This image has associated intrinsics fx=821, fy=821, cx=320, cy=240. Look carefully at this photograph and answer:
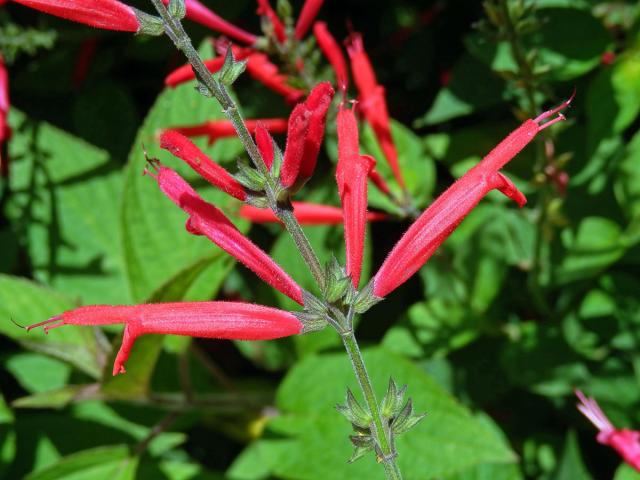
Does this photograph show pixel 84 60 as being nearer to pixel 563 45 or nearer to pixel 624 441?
pixel 563 45

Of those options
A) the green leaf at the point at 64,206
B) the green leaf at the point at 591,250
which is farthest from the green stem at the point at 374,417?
the green leaf at the point at 64,206

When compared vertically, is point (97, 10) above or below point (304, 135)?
above

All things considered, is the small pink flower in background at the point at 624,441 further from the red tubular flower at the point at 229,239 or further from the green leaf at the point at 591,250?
the red tubular flower at the point at 229,239

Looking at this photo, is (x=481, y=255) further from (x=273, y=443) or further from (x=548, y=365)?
(x=273, y=443)

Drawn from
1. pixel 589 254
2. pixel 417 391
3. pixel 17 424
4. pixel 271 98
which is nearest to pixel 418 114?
pixel 271 98

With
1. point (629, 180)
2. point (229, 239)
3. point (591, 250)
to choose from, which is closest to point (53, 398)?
point (229, 239)

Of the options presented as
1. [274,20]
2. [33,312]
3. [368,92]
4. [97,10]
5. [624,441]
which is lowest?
[624,441]
